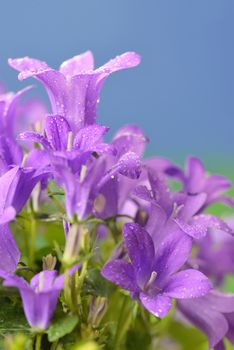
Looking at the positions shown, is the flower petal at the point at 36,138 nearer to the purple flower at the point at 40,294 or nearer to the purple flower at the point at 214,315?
the purple flower at the point at 40,294

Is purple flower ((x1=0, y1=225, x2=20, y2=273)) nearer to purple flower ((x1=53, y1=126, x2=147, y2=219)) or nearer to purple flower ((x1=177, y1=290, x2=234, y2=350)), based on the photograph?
purple flower ((x1=53, y1=126, x2=147, y2=219))

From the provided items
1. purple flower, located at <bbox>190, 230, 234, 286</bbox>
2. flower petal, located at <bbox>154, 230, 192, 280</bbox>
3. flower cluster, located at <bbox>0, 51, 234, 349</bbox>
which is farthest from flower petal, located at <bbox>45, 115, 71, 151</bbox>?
purple flower, located at <bbox>190, 230, 234, 286</bbox>

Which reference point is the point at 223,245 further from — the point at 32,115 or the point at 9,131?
the point at 9,131

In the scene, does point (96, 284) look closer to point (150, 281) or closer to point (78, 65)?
point (150, 281)

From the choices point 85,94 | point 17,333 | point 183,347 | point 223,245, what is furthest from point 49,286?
point 223,245

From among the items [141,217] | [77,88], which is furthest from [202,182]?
[77,88]

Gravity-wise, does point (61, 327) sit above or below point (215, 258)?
above

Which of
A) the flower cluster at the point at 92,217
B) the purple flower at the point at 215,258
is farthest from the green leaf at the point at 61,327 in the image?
the purple flower at the point at 215,258
